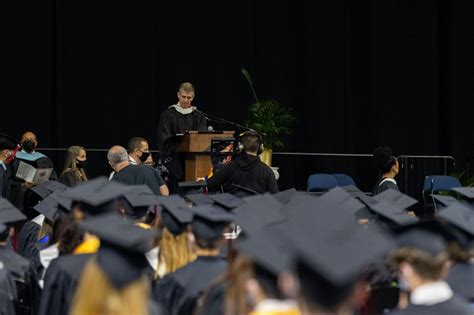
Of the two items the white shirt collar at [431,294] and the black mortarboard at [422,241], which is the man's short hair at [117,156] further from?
the white shirt collar at [431,294]

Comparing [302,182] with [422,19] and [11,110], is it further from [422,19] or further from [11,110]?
[11,110]

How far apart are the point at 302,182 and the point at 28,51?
526 cm

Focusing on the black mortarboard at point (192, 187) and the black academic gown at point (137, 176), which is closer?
the black academic gown at point (137, 176)

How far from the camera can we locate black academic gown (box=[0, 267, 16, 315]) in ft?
16.5

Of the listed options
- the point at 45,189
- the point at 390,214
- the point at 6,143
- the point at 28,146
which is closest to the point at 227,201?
the point at 390,214

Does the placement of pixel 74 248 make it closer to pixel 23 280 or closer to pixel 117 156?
pixel 23 280

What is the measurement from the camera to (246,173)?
9.37 metres

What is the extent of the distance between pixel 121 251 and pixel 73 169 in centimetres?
714

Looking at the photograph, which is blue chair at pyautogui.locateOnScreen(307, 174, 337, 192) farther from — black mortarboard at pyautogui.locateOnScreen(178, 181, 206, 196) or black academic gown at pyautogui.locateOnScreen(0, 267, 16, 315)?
black academic gown at pyautogui.locateOnScreen(0, 267, 16, 315)

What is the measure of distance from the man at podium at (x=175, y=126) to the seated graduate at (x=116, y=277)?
660cm

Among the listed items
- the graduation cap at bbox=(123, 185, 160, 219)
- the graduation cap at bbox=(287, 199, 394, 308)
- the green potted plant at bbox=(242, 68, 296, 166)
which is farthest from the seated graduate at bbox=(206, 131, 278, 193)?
the graduation cap at bbox=(287, 199, 394, 308)

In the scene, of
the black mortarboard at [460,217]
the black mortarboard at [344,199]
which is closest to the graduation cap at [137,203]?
the black mortarboard at [344,199]

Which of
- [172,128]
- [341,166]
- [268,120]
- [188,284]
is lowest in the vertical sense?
[188,284]

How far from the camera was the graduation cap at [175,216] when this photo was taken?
5.55m
